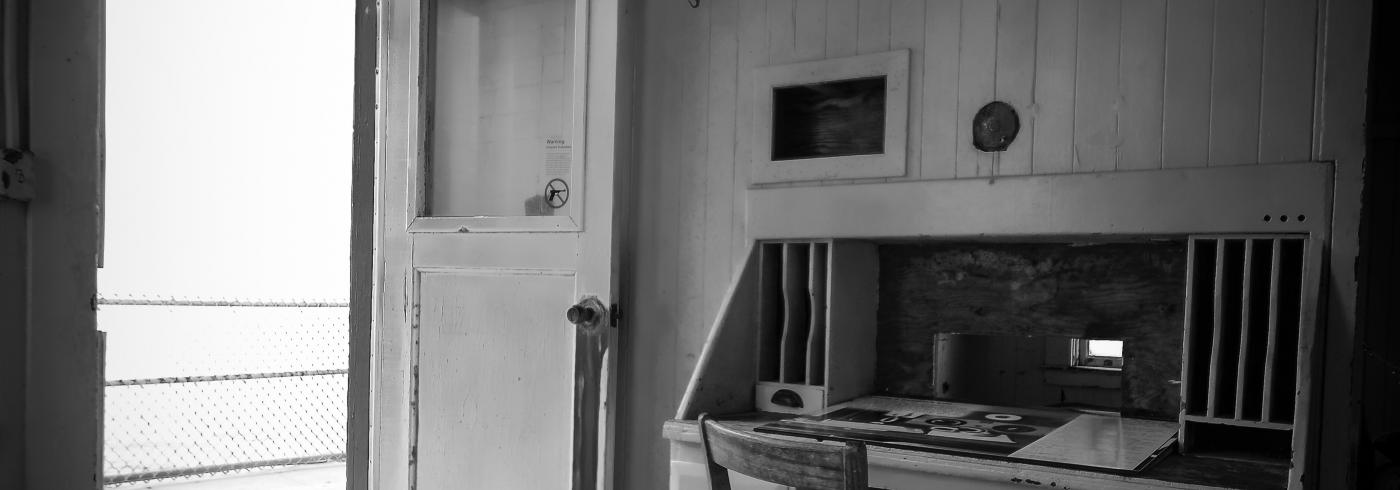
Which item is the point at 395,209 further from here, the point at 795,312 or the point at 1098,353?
the point at 1098,353

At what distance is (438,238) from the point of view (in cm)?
251

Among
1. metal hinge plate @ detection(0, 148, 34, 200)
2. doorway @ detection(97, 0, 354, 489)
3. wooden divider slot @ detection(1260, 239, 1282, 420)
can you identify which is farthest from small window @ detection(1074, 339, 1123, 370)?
doorway @ detection(97, 0, 354, 489)

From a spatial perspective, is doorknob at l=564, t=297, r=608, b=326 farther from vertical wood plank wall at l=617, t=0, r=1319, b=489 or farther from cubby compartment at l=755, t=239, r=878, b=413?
cubby compartment at l=755, t=239, r=878, b=413

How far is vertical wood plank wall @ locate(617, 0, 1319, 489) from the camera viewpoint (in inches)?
66.7

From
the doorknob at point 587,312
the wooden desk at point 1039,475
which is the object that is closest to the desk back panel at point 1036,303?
the wooden desk at point 1039,475

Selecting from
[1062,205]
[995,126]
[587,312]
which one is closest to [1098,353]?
[1062,205]

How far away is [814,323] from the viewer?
2.09 metres

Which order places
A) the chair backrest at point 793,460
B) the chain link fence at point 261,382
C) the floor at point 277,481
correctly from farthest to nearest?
the chain link fence at point 261,382 < the floor at point 277,481 < the chair backrest at point 793,460

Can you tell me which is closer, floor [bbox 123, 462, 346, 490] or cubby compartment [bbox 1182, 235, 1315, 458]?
cubby compartment [bbox 1182, 235, 1315, 458]

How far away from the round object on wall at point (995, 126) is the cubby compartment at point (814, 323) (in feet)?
1.23

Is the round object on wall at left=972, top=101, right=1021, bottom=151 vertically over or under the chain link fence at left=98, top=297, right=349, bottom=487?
over

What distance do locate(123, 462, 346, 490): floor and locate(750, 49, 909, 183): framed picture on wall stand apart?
9.89 feet

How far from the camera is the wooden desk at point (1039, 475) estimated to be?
1.38 meters

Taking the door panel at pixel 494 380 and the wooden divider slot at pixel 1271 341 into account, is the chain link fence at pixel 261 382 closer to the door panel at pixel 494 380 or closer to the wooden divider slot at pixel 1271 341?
the door panel at pixel 494 380
